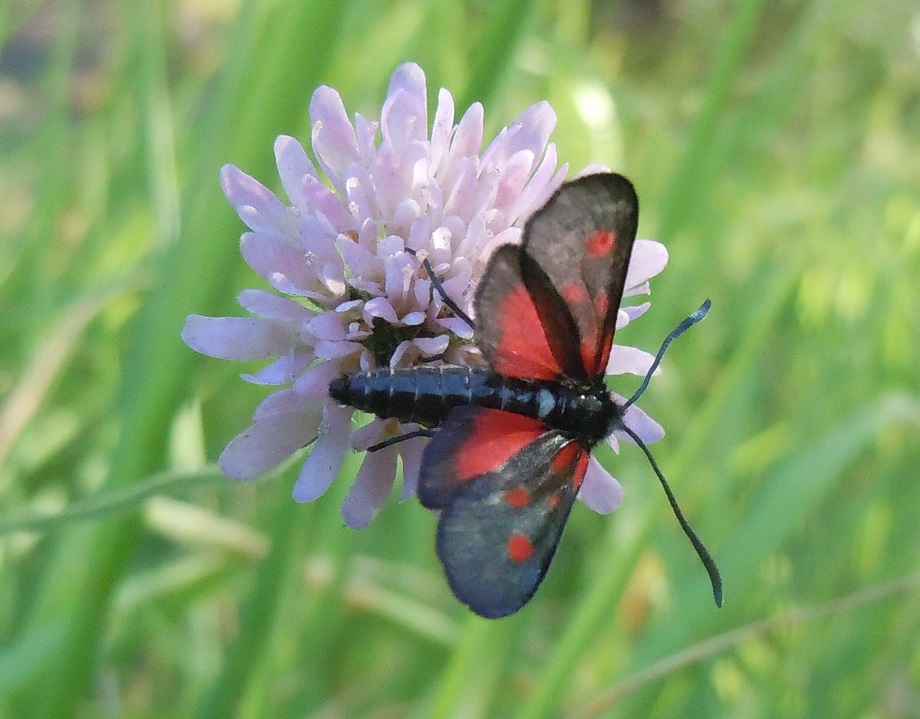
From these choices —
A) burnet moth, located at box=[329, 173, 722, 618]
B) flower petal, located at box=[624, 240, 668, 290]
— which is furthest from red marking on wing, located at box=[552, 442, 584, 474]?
flower petal, located at box=[624, 240, 668, 290]

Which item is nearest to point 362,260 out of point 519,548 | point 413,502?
point 519,548

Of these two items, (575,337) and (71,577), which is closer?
(575,337)

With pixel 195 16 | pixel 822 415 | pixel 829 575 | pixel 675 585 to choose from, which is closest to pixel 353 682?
pixel 675 585

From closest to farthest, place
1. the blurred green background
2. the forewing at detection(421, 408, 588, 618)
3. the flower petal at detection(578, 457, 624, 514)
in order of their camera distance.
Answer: the forewing at detection(421, 408, 588, 618) → the flower petal at detection(578, 457, 624, 514) → the blurred green background

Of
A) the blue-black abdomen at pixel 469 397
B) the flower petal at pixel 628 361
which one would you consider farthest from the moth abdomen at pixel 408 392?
the flower petal at pixel 628 361

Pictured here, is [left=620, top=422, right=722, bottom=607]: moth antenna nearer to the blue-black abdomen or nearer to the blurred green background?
the blue-black abdomen

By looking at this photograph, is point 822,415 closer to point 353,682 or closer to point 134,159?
point 353,682
